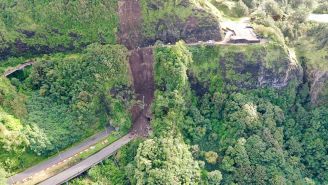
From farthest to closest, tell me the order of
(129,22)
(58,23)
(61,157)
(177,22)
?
(177,22) → (129,22) → (58,23) → (61,157)

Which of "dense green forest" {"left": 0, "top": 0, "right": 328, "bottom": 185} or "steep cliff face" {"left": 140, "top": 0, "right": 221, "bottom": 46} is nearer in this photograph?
"dense green forest" {"left": 0, "top": 0, "right": 328, "bottom": 185}

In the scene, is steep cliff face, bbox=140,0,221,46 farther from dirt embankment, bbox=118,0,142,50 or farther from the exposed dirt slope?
the exposed dirt slope

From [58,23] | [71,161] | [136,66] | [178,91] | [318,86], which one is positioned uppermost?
[58,23]

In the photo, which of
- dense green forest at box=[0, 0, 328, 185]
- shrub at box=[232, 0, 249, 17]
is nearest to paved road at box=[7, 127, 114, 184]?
dense green forest at box=[0, 0, 328, 185]

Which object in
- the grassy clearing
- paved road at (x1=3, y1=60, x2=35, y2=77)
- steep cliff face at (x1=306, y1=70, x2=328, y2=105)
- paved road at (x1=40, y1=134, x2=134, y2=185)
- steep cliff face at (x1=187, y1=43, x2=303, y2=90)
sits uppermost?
paved road at (x1=3, y1=60, x2=35, y2=77)

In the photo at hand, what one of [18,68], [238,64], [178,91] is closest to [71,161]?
[18,68]

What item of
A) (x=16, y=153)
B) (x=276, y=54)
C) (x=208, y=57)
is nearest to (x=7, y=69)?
(x=16, y=153)

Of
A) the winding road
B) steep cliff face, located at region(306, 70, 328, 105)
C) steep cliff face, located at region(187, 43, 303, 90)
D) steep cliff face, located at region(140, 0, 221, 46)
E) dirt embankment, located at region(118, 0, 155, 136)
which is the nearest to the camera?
the winding road

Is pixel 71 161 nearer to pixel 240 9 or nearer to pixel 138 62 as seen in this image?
pixel 138 62
